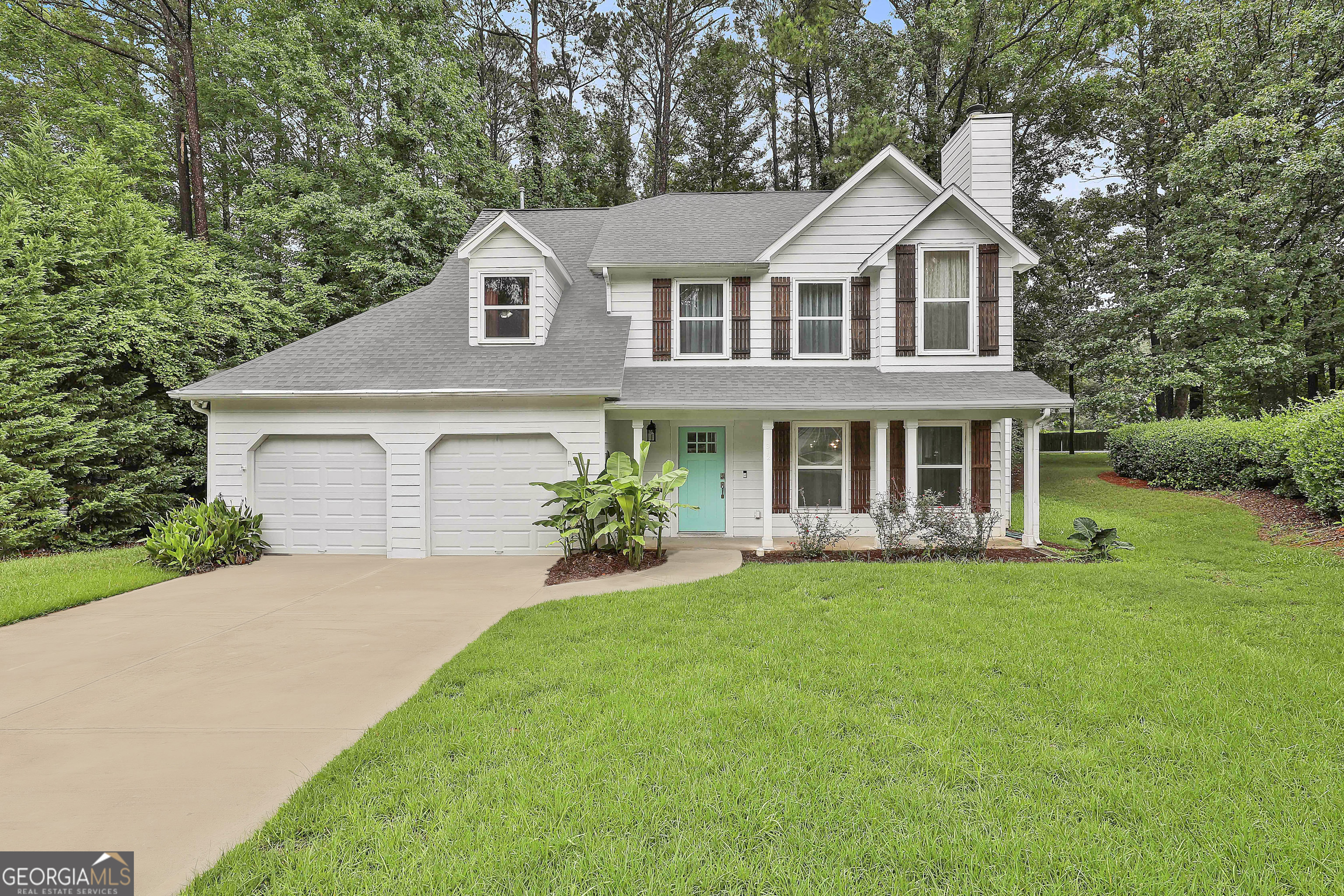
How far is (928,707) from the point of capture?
3.65 meters

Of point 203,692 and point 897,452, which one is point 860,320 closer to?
point 897,452

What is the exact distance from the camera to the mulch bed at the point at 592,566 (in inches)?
300

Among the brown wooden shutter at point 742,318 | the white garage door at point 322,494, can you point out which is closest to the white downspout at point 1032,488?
the brown wooden shutter at point 742,318

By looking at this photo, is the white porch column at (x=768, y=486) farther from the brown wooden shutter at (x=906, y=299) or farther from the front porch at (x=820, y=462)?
the brown wooden shutter at (x=906, y=299)

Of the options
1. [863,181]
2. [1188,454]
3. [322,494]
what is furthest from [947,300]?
[322,494]

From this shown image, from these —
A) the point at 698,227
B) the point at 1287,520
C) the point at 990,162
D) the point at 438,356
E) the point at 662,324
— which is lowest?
the point at 1287,520

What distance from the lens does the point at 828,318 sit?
10.6 m

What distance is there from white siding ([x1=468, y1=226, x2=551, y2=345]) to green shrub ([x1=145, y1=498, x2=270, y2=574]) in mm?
4715

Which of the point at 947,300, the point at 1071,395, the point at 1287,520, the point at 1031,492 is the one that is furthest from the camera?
the point at 1071,395

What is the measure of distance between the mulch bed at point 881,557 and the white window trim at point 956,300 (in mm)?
3603

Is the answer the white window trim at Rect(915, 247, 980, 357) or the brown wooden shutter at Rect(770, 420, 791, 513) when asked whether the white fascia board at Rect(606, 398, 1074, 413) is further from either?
the white window trim at Rect(915, 247, 980, 357)

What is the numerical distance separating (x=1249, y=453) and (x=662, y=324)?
12.6 meters

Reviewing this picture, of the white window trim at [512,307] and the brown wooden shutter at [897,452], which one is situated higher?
the white window trim at [512,307]

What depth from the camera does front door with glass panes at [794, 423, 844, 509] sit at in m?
10.4
